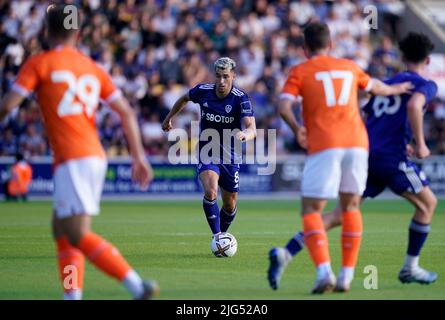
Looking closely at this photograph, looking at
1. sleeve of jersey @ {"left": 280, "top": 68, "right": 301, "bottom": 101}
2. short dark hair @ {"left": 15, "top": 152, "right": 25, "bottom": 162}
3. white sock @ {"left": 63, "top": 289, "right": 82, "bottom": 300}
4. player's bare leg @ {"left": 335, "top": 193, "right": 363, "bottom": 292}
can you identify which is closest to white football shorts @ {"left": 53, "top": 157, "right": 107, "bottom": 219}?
white sock @ {"left": 63, "top": 289, "right": 82, "bottom": 300}

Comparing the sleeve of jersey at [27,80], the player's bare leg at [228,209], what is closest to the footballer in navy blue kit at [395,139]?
the player's bare leg at [228,209]

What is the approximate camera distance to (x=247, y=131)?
1214 centimetres

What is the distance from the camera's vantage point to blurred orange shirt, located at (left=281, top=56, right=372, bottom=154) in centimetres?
910

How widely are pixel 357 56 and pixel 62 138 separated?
25314 millimetres

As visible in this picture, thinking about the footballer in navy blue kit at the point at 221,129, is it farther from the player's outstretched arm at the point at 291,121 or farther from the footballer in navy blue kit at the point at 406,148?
the player's outstretched arm at the point at 291,121

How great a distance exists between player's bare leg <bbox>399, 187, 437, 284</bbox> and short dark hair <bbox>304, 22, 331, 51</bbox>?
1.89 metres

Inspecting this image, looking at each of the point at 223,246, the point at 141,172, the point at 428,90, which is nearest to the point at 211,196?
the point at 223,246

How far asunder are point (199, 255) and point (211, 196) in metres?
0.83

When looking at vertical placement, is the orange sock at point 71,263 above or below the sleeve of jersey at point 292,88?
below

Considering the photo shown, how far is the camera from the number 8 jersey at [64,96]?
25.8ft

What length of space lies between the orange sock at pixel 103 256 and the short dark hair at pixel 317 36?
2876 millimetres
